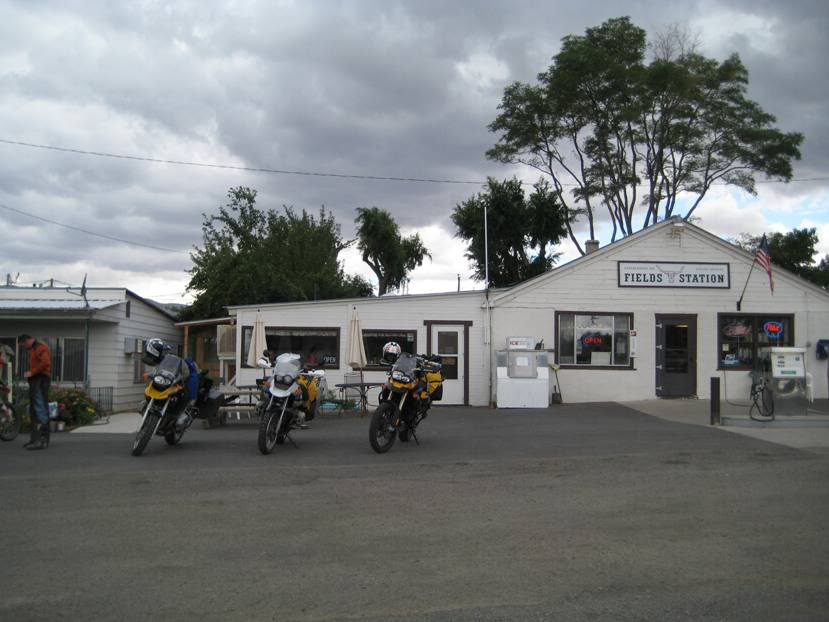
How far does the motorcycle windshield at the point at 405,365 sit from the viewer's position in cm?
979

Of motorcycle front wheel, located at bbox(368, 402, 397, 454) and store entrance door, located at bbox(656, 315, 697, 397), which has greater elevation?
store entrance door, located at bbox(656, 315, 697, 397)

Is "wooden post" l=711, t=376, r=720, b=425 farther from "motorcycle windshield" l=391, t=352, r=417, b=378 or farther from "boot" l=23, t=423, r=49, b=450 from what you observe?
"boot" l=23, t=423, r=49, b=450

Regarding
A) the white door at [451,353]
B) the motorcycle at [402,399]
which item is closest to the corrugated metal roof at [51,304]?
the white door at [451,353]

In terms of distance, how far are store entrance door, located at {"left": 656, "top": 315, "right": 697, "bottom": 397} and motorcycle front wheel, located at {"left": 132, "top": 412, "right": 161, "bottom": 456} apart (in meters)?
12.9

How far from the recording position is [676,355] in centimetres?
1841

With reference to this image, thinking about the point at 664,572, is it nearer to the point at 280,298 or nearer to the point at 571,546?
the point at 571,546

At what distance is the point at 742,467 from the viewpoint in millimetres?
8398

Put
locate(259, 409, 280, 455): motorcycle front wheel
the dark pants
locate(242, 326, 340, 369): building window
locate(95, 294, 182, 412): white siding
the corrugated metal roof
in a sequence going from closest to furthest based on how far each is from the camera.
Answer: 1. locate(259, 409, 280, 455): motorcycle front wheel
2. the dark pants
3. the corrugated metal roof
4. locate(242, 326, 340, 369): building window
5. locate(95, 294, 182, 412): white siding

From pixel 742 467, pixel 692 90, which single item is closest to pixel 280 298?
pixel 692 90

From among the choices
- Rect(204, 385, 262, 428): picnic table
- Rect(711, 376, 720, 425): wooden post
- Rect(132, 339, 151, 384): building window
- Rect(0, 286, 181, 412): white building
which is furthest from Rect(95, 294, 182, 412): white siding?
Rect(711, 376, 720, 425): wooden post

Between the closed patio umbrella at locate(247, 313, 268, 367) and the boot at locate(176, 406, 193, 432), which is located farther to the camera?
the closed patio umbrella at locate(247, 313, 268, 367)

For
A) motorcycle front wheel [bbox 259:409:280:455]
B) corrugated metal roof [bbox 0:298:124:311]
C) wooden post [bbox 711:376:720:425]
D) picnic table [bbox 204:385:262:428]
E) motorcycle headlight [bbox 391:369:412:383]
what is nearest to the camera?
motorcycle front wheel [bbox 259:409:280:455]

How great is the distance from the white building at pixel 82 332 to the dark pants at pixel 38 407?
7.37m

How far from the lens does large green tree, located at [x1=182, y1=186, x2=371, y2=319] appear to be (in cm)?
2688
